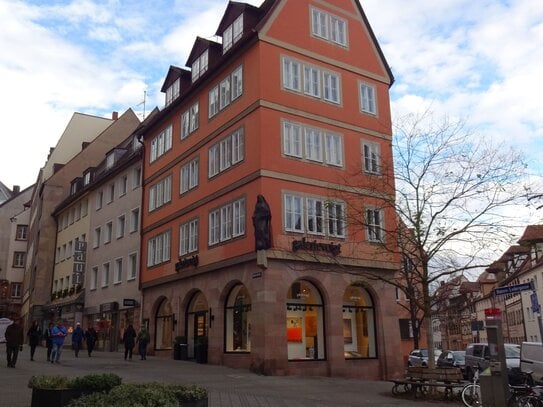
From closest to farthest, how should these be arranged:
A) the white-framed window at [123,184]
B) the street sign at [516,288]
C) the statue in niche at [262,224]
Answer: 1. the street sign at [516,288]
2. the statue in niche at [262,224]
3. the white-framed window at [123,184]

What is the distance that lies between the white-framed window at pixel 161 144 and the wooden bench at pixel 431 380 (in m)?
21.9

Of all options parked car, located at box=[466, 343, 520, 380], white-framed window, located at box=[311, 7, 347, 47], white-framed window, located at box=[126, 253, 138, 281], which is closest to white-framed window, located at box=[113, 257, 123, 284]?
white-framed window, located at box=[126, 253, 138, 281]

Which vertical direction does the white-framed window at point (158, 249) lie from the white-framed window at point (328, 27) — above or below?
below

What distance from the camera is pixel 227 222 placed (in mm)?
27375

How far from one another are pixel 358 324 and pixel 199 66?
1600cm

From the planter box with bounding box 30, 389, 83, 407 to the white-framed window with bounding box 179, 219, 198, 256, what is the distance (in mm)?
19357

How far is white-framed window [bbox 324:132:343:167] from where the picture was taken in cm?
2745

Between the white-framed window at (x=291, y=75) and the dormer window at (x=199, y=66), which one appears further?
the dormer window at (x=199, y=66)

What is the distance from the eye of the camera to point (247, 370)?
80.0ft

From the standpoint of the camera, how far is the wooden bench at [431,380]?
1634 centimetres

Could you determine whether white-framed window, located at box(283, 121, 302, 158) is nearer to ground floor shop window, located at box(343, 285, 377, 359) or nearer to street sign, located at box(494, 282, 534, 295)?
ground floor shop window, located at box(343, 285, 377, 359)

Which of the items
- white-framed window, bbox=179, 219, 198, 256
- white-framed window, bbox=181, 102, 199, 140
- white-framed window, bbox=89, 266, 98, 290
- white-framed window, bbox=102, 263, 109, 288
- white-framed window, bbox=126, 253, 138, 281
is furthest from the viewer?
white-framed window, bbox=89, 266, 98, 290

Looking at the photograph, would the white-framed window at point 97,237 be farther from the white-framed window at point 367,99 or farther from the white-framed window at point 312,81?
the white-framed window at point 367,99

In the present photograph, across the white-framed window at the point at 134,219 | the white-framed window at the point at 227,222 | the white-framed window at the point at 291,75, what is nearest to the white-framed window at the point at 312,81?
the white-framed window at the point at 291,75
